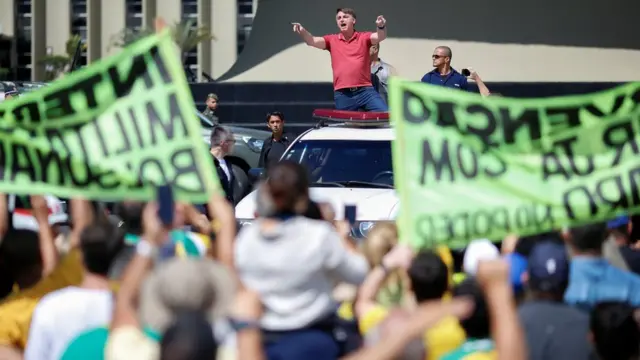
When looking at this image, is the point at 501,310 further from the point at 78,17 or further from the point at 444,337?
the point at 78,17

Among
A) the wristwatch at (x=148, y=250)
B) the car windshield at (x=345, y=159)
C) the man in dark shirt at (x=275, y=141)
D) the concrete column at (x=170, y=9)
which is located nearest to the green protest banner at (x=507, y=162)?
the wristwatch at (x=148, y=250)

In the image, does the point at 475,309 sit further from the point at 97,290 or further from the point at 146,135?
the point at 146,135

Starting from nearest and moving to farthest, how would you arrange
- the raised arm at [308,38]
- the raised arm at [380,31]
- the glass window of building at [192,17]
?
the raised arm at [380,31] < the raised arm at [308,38] < the glass window of building at [192,17]

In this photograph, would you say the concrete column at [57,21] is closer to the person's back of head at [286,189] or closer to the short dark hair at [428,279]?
the person's back of head at [286,189]

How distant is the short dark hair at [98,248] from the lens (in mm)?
5730

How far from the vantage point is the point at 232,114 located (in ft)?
71.7

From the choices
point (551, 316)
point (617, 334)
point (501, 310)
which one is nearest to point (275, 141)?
point (551, 316)

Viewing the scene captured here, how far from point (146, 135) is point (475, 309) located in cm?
214

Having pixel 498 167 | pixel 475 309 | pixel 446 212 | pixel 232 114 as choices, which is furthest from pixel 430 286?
pixel 232 114

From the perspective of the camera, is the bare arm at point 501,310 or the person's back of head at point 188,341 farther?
the bare arm at point 501,310

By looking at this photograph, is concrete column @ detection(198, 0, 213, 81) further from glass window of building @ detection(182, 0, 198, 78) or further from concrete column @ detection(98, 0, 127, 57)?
concrete column @ detection(98, 0, 127, 57)

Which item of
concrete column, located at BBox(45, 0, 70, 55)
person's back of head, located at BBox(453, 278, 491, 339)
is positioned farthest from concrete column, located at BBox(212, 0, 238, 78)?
person's back of head, located at BBox(453, 278, 491, 339)

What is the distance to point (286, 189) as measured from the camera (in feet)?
18.9

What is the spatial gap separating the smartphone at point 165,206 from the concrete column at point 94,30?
44.9 m
